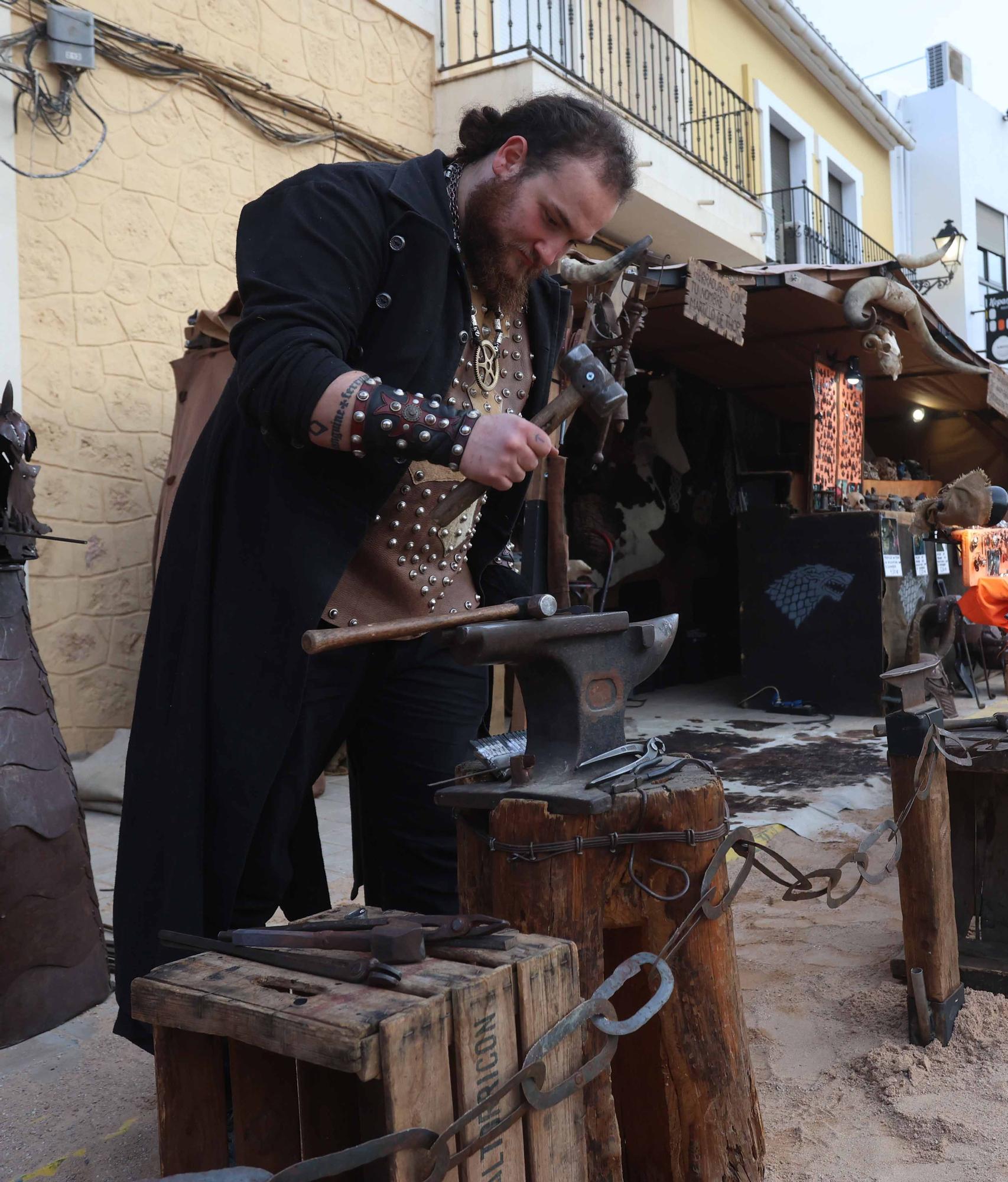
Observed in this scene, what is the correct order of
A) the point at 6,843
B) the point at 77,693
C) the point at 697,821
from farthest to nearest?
the point at 77,693 < the point at 6,843 < the point at 697,821

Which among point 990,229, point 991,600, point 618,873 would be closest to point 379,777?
point 618,873

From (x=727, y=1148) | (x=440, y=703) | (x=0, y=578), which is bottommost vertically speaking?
(x=727, y=1148)

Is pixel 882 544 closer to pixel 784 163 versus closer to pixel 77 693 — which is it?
pixel 77 693

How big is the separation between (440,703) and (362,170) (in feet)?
A: 3.07

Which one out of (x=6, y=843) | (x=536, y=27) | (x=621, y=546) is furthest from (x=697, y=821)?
(x=536, y=27)

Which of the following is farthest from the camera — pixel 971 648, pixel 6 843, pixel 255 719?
pixel 971 648

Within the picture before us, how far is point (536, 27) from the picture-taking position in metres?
8.45

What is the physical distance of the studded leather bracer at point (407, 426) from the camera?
60.6 inches

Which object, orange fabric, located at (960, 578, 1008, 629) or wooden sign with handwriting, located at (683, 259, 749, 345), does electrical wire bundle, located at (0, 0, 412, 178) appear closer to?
wooden sign with handwriting, located at (683, 259, 749, 345)

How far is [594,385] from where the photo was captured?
1.74 m

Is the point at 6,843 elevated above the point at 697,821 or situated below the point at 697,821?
below

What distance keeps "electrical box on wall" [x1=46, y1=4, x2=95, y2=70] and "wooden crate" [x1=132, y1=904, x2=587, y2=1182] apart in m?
4.83

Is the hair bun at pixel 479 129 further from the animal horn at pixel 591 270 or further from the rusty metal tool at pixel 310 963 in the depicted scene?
the rusty metal tool at pixel 310 963

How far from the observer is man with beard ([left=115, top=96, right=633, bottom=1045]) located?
5.26 feet
